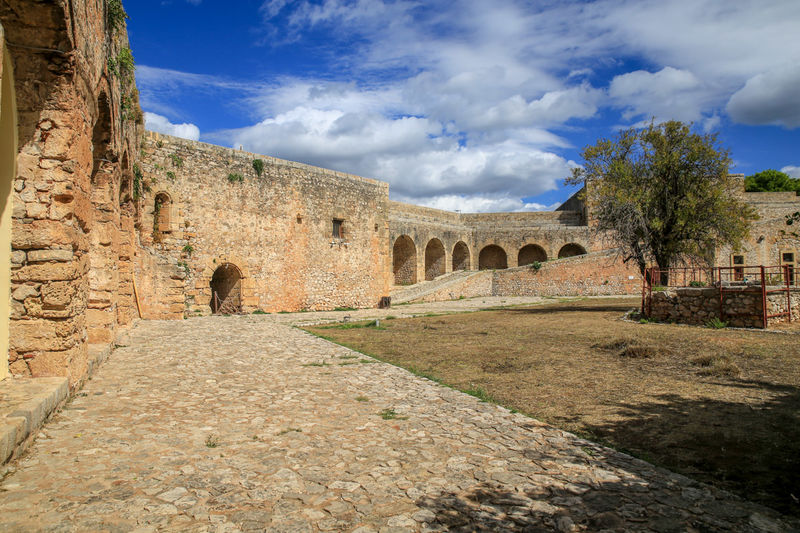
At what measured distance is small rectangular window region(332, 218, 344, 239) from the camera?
21.0 metres

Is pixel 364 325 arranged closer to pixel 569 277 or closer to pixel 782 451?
pixel 782 451

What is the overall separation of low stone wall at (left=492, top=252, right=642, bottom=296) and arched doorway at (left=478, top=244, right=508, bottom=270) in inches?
298

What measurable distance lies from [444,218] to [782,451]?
Answer: 3177cm

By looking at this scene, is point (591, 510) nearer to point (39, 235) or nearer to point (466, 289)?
point (39, 235)

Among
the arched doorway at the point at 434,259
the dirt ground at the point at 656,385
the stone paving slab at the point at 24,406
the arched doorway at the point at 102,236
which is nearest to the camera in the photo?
the stone paving slab at the point at 24,406

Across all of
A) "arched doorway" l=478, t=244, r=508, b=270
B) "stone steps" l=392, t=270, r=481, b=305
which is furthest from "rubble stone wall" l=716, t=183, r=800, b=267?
"stone steps" l=392, t=270, r=481, b=305

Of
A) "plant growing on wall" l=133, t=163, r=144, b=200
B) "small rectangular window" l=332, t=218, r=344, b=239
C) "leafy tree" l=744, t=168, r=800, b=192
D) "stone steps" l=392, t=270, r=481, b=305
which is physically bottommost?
"stone steps" l=392, t=270, r=481, b=305

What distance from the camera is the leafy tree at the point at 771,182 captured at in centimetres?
5006

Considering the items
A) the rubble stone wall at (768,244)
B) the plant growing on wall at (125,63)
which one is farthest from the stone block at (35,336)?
the rubble stone wall at (768,244)

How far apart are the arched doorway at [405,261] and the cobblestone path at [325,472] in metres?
25.7

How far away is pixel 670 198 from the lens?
54.2 feet

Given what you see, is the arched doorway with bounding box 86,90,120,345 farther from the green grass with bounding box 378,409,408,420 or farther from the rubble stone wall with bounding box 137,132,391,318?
the rubble stone wall with bounding box 137,132,391,318

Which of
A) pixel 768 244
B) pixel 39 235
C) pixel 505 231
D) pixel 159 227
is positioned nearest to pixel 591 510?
pixel 39 235

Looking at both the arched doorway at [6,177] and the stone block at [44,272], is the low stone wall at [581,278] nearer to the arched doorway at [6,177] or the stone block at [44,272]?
the stone block at [44,272]
